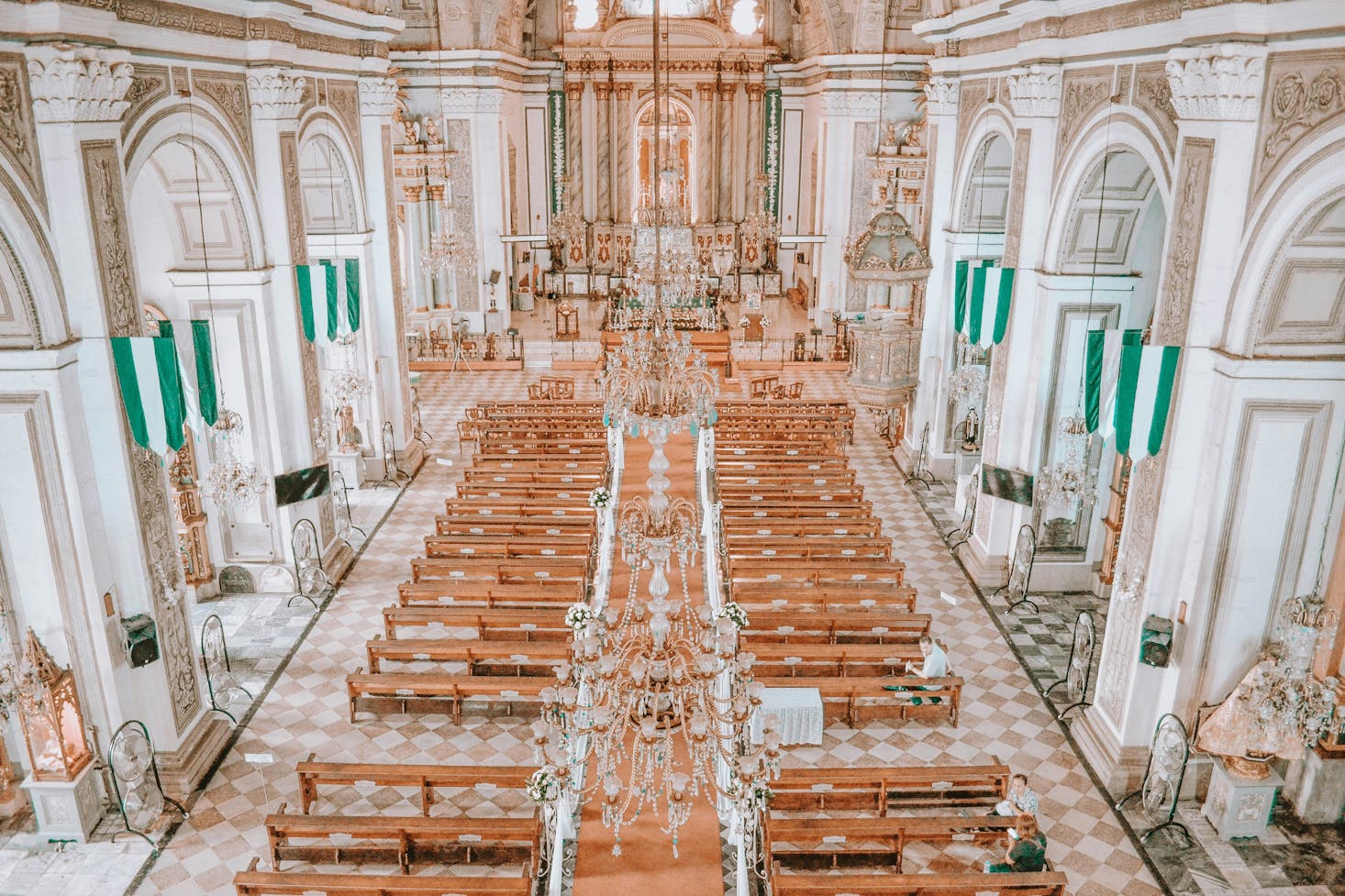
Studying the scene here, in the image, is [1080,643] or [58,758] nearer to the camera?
[58,758]

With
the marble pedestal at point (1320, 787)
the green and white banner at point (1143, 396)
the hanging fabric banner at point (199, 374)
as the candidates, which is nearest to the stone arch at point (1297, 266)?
the green and white banner at point (1143, 396)

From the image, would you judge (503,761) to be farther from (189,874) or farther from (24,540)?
(24,540)

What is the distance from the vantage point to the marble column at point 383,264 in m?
18.7

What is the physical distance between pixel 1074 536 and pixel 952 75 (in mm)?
8708

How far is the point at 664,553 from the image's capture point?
31.3 ft

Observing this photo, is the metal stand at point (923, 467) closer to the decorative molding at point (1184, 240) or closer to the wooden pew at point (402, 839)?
the decorative molding at point (1184, 240)

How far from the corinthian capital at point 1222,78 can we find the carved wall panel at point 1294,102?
11 centimetres

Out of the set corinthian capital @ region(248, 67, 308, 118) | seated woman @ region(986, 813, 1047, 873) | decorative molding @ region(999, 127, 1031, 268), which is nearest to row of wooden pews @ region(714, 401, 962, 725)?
seated woman @ region(986, 813, 1047, 873)

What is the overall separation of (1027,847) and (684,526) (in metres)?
4.40

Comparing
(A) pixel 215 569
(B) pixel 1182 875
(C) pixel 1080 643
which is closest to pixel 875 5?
(C) pixel 1080 643

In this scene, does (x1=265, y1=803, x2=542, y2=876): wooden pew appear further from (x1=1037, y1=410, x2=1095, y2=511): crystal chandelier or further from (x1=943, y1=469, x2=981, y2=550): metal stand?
(x1=943, y1=469, x2=981, y2=550): metal stand

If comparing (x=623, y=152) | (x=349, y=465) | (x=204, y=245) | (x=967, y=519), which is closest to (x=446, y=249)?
(x=349, y=465)

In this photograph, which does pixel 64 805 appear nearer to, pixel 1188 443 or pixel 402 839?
pixel 402 839

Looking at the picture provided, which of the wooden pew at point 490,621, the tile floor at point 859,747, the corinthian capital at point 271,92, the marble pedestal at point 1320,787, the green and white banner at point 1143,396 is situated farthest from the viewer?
the corinthian capital at point 271,92
